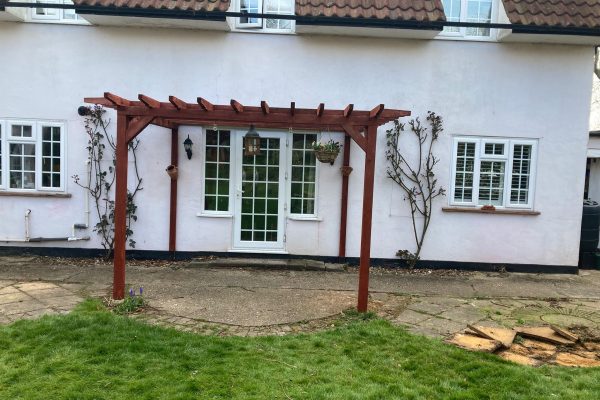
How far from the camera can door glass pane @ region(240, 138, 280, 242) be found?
7.92 meters

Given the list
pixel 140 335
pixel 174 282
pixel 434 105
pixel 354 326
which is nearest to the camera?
pixel 140 335

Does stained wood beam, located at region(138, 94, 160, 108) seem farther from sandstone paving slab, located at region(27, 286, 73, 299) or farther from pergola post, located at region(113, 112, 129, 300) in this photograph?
sandstone paving slab, located at region(27, 286, 73, 299)

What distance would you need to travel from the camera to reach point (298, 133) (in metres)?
7.89

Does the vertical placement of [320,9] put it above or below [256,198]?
above

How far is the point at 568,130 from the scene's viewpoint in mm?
7805

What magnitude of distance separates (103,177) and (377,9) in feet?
17.9

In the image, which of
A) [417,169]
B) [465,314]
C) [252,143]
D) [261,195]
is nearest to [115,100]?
[252,143]

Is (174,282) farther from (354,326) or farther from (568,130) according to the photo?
(568,130)

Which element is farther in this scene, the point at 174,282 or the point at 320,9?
the point at 320,9

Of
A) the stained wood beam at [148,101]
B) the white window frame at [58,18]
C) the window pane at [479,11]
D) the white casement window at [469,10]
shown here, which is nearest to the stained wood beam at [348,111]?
the stained wood beam at [148,101]

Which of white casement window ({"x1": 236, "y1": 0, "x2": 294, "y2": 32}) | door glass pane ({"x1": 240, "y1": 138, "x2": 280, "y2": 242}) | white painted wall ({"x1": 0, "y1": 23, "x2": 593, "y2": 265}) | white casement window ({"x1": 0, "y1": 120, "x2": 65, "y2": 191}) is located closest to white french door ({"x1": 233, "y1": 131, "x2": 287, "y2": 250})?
door glass pane ({"x1": 240, "y1": 138, "x2": 280, "y2": 242})

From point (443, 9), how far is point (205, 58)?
4116mm

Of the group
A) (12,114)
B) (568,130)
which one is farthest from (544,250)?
(12,114)

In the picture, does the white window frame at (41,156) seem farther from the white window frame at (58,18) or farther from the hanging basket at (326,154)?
the hanging basket at (326,154)
